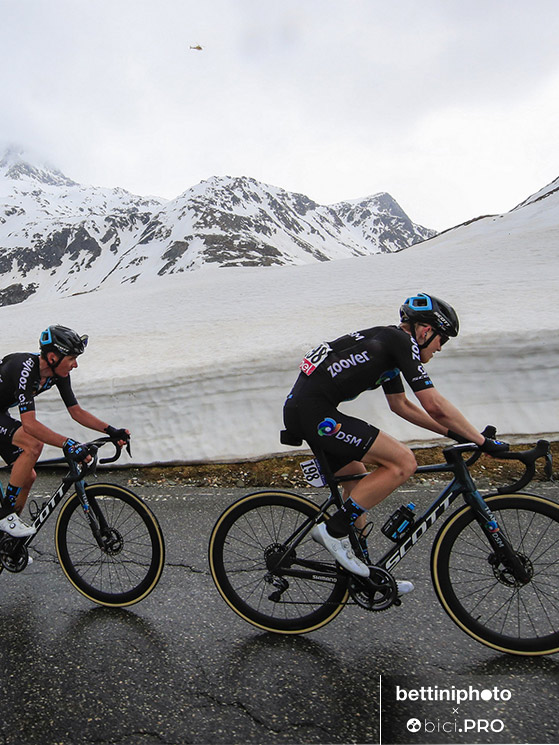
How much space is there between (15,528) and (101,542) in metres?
0.80

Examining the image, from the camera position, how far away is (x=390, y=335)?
346cm

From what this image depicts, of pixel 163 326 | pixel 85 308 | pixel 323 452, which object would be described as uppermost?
pixel 323 452

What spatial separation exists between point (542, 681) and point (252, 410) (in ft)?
20.0

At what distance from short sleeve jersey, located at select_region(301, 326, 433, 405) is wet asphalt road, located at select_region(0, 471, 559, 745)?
178cm

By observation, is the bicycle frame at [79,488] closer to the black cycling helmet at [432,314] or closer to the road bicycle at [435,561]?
the road bicycle at [435,561]

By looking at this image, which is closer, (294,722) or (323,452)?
(294,722)

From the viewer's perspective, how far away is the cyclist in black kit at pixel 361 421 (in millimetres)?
3324

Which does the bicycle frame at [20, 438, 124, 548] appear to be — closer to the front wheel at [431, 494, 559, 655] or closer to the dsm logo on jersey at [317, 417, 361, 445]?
the dsm logo on jersey at [317, 417, 361, 445]

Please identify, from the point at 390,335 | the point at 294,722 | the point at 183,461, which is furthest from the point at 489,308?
the point at 294,722

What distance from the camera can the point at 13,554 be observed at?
418 cm

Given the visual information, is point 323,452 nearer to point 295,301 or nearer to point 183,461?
point 183,461

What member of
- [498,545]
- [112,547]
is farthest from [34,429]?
[498,545]

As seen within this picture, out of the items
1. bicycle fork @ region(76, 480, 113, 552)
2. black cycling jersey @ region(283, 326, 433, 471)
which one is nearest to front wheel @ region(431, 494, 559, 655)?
black cycling jersey @ region(283, 326, 433, 471)

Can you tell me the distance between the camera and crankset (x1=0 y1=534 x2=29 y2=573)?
4.17 m
